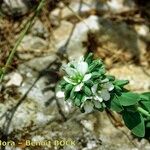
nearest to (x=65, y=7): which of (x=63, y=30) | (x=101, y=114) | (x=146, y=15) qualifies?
(x=63, y=30)

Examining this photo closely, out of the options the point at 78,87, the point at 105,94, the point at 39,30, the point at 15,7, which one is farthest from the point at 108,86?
the point at 15,7

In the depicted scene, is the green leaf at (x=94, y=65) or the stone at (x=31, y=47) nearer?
the green leaf at (x=94, y=65)

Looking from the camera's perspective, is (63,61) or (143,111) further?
(63,61)

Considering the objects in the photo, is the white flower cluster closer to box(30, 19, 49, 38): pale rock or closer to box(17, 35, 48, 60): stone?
box(17, 35, 48, 60): stone

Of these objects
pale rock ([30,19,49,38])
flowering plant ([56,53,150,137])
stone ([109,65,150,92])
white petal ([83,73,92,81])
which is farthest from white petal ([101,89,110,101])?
pale rock ([30,19,49,38])

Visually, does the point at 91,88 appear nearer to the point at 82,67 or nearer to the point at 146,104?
the point at 82,67

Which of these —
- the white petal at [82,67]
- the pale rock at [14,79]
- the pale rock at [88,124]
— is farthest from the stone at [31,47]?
the white petal at [82,67]

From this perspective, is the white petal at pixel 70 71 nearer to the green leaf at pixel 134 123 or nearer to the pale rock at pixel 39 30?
the green leaf at pixel 134 123
